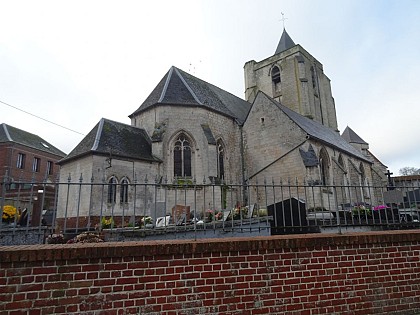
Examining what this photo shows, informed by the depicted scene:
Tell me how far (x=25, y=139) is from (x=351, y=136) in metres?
45.3

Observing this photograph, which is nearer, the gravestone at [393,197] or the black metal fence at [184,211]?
the black metal fence at [184,211]

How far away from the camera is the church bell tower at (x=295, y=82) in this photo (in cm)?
3089

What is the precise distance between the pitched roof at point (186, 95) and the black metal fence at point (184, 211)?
5411 mm

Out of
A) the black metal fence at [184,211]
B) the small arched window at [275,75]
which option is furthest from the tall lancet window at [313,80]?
the black metal fence at [184,211]

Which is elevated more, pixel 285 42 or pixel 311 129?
pixel 285 42

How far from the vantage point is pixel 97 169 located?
15.3 meters

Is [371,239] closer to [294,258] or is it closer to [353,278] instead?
[353,278]

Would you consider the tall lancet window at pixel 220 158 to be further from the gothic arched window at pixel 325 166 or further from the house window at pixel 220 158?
the gothic arched window at pixel 325 166

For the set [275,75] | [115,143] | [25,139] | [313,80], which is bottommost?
[115,143]

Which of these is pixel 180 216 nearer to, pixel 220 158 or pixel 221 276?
pixel 221 276

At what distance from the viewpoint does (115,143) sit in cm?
A: 1670

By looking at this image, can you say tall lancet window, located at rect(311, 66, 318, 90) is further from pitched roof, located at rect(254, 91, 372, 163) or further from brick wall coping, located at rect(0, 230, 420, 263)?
brick wall coping, located at rect(0, 230, 420, 263)

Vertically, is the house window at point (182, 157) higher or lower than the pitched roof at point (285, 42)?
lower

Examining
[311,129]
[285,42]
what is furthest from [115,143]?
[285,42]
